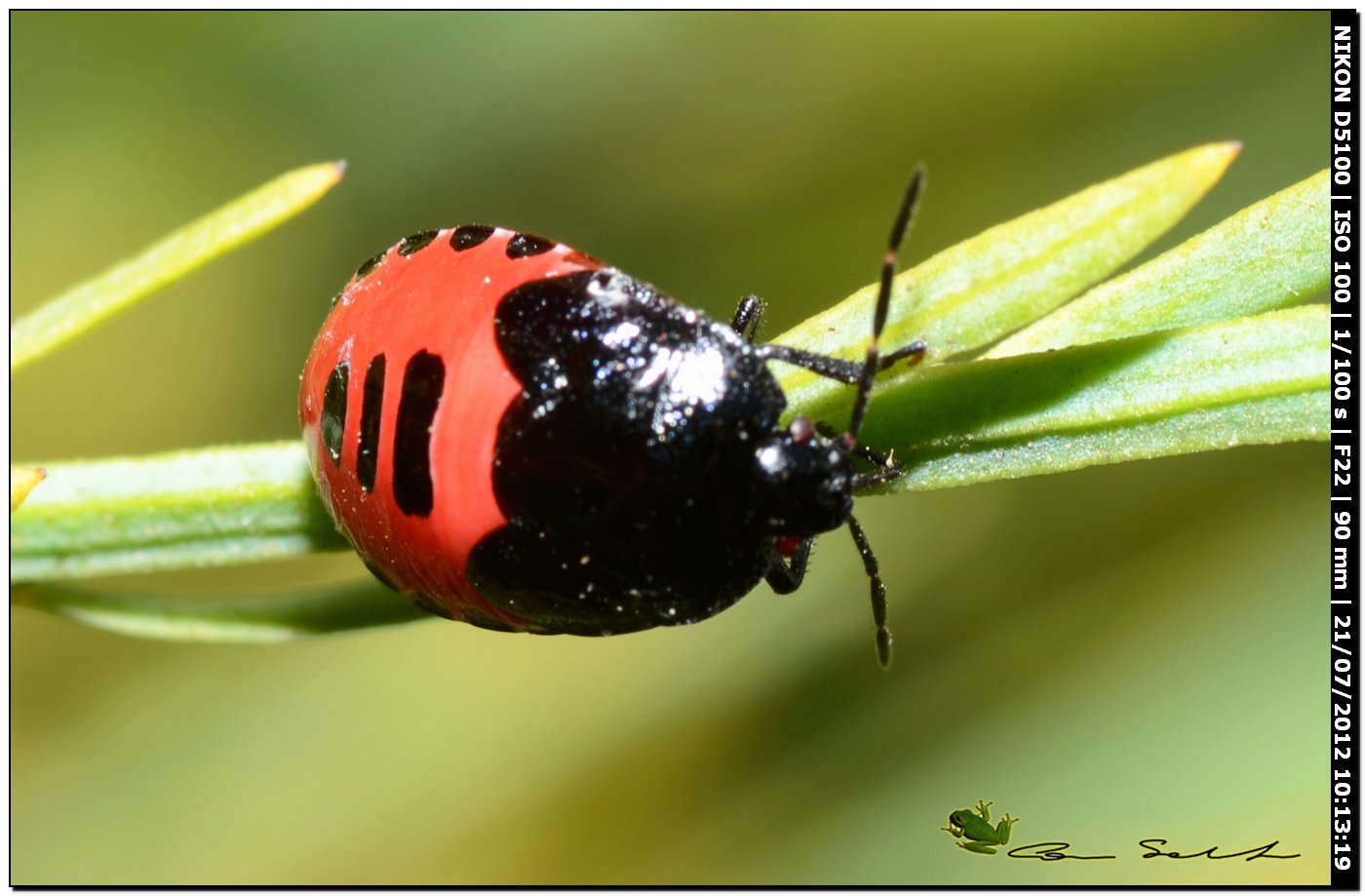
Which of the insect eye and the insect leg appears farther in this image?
the insect leg

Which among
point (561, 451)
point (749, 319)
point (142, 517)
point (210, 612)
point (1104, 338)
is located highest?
point (749, 319)

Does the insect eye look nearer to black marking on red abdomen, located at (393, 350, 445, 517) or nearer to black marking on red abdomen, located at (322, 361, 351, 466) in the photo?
black marking on red abdomen, located at (393, 350, 445, 517)

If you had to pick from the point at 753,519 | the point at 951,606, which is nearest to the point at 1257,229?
the point at 753,519

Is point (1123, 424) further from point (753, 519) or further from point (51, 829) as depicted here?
point (51, 829)

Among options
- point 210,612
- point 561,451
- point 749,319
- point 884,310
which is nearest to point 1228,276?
point 884,310

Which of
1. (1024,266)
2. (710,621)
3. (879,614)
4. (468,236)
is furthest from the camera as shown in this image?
(710,621)

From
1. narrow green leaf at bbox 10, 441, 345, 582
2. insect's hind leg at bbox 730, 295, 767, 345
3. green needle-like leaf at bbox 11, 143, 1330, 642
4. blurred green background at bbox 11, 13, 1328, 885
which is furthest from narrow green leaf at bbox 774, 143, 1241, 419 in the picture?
blurred green background at bbox 11, 13, 1328, 885

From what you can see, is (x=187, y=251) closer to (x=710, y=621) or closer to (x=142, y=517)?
A: (x=142, y=517)
